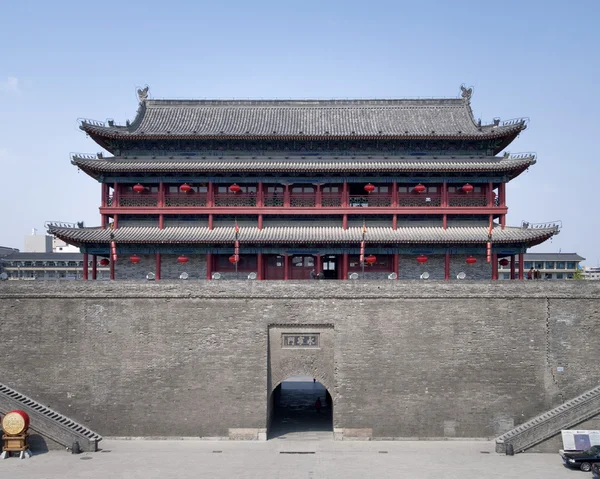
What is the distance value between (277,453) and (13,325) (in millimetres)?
13308

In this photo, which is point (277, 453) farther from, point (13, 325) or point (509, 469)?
point (13, 325)

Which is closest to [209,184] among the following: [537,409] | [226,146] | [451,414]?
[226,146]

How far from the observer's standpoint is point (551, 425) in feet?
74.1

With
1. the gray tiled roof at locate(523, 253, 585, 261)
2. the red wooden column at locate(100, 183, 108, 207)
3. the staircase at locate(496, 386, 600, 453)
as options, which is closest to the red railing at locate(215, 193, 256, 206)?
the red wooden column at locate(100, 183, 108, 207)

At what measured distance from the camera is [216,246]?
2928 centimetres

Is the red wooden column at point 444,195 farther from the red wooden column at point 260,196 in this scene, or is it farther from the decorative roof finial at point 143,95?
the decorative roof finial at point 143,95

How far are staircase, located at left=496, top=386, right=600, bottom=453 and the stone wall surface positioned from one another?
4.73 ft

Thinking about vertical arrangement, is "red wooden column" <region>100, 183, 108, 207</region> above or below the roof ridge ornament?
below

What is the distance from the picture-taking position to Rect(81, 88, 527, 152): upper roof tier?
2984 centimetres

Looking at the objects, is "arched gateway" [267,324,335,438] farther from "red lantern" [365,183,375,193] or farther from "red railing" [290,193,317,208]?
"red lantern" [365,183,375,193]

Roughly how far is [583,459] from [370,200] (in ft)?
51.7

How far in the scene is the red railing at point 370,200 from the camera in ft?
99.2

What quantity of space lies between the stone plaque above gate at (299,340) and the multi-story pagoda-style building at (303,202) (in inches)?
218

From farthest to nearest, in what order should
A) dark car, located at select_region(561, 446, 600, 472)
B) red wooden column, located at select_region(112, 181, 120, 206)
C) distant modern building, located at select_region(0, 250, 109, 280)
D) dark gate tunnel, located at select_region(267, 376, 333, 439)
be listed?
distant modern building, located at select_region(0, 250, 109, 280) → red wooden column, located at select_region(112, 181, 120, 206) → dark gate tunnel, located at select_region(267, 376, 333, 439) → dark car, located at select_region(561, 446, 600, 472)
